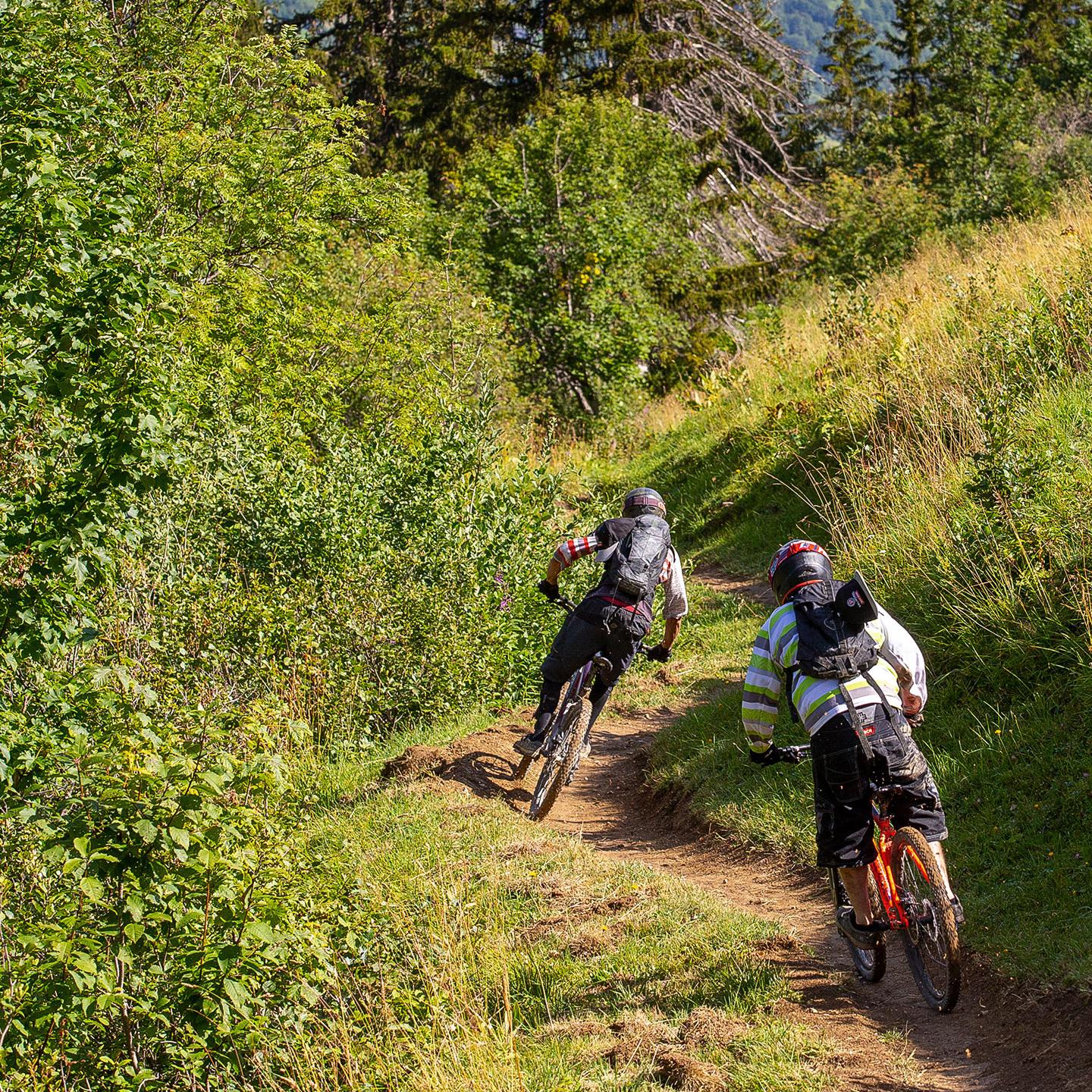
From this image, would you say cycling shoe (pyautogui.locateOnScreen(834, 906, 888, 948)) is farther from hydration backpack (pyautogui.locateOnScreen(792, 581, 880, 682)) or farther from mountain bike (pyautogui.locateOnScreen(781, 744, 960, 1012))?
hydration backpack (pyautogui.locateOnScreen(792, 581, 880, 682))

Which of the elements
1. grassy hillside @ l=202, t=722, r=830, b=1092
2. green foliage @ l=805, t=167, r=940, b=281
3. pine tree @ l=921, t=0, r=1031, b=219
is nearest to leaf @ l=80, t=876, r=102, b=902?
grassy hillside @ l=202, t=722, r=830, b=1092

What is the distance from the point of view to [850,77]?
2042 inches

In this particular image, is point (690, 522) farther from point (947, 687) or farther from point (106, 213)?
point (106, 213)

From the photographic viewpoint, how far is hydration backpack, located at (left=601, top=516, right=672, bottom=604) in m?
7.66

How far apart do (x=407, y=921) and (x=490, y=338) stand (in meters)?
16.5

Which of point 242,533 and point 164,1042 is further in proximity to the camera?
point 242,533

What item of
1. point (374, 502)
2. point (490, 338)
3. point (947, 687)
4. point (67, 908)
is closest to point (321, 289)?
point (490, 338)

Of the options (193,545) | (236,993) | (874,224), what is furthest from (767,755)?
(874,224)

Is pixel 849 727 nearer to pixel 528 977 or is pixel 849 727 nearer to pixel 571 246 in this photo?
pixel 528 977

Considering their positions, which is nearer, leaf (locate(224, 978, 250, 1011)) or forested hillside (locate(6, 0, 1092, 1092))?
leaf (locate(224, 978, 250, 1011))

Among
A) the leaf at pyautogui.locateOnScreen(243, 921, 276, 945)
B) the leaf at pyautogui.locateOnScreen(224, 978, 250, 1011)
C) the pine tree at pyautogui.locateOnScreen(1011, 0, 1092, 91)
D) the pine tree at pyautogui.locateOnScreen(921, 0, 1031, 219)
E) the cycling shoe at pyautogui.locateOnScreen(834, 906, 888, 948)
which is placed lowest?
the cycling shoe at pyautogui.locateOnScreen(834, 906, 888, 948)

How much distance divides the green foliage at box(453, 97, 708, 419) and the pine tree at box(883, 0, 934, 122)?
1710 centimetres

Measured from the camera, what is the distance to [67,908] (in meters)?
5.04

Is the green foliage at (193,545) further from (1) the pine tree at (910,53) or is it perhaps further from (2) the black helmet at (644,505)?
(1) the pine tree at (910,53)
